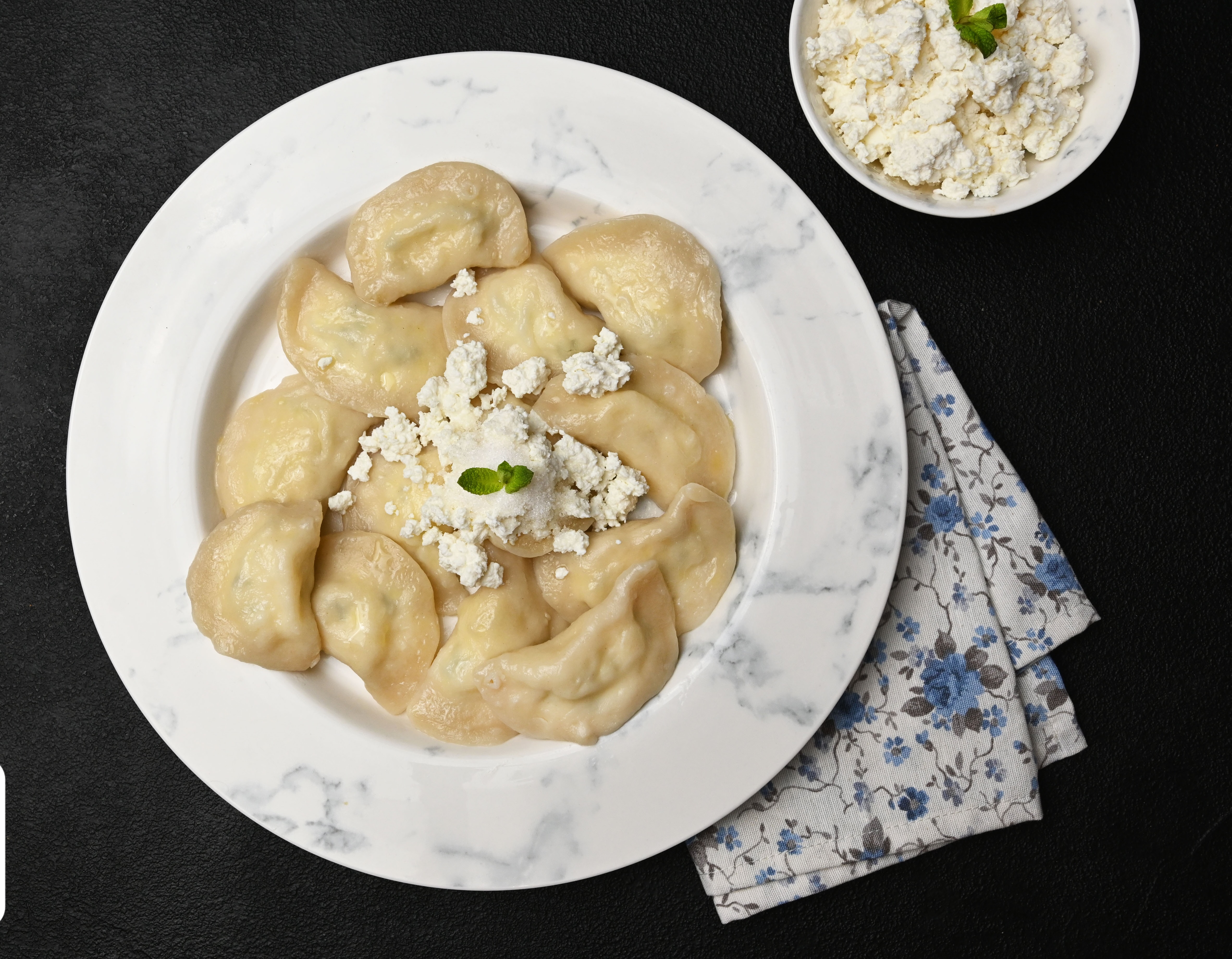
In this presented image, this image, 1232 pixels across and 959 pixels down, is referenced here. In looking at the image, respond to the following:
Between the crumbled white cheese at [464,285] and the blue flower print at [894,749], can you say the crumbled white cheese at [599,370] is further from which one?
the blue flower print at [894,749]

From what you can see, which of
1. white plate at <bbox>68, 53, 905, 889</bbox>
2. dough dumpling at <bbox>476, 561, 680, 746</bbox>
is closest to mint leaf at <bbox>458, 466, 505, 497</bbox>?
dough dumpling at <bbox>476, 561, 680, 746</bbox>

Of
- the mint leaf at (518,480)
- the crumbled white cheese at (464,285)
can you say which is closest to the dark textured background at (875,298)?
the crumbled white cheese at (464,285)

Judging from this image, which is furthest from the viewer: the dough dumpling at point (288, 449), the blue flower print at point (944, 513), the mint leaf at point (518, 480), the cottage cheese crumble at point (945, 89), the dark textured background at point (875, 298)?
the dark textured background at point (875, 298)

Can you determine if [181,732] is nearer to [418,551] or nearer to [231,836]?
[231,836]

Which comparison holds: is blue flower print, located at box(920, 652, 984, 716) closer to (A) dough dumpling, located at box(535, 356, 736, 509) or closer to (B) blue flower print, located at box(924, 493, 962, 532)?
(B) blue flower print, located at box(924, 493, 962, 532)

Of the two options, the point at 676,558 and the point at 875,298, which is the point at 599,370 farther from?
the point at 875,298

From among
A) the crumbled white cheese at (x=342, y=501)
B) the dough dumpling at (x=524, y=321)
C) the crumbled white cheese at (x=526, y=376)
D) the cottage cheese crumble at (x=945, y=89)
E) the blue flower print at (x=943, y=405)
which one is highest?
the cottage cheese crumble at (x=945, y=89)
